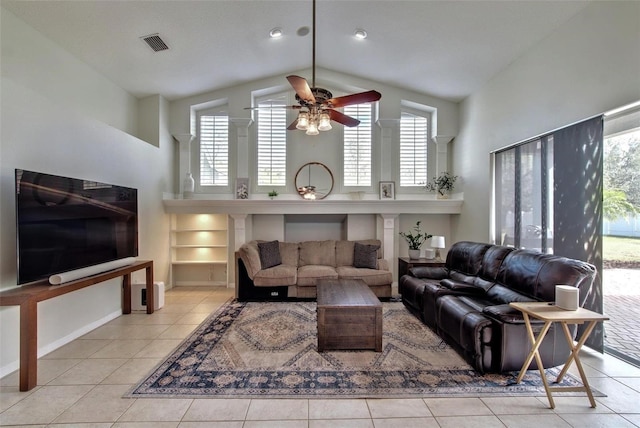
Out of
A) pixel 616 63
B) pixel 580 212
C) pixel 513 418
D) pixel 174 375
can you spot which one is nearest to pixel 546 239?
pixel 580 212

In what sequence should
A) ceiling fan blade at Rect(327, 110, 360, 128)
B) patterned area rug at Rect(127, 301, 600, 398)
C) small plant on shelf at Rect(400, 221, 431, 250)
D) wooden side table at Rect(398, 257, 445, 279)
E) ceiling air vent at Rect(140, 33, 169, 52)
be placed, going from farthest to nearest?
small plant on shelf at Rect(400, 221, 431, 250)
wooden side table at Rect(398, 257, 445, 279)
ceiling air vent at Rect(140, 33, 169, 52)
ceiling fan blade at Rect(327, 110, 360, 128)
patterned area rug at Rect(127, 301, 600, 398)

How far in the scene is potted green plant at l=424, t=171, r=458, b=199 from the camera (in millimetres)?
5633

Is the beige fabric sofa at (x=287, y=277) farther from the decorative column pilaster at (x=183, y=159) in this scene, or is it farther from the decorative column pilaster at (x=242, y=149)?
the decorative column pilaster at (x=183, y=159)

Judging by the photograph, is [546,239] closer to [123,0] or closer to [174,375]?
[174,375]

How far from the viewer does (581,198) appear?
296cm

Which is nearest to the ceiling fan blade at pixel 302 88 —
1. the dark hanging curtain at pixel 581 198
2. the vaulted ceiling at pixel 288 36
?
the vaulted ceiling at pixel 288 36

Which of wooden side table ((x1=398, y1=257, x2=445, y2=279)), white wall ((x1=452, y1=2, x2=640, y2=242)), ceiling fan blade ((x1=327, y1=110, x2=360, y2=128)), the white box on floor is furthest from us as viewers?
wooden side table ((x1=398, y1=257, x2=445, y2=279))

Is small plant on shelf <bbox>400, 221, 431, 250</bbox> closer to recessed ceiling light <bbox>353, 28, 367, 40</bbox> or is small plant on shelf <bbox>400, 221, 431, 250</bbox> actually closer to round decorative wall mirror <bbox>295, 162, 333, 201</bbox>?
round decorative wall mirror <bbox>295, 162, 333, 201</bbox>

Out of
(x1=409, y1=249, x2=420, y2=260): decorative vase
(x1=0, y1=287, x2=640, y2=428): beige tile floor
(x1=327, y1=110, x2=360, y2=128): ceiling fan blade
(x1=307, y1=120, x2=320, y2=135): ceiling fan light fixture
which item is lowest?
(x1=0, y1=287, x2=640, y2=428): beige tile floor

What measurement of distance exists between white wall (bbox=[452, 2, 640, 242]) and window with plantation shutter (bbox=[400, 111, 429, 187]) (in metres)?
0.74

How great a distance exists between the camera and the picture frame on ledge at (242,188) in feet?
17.9

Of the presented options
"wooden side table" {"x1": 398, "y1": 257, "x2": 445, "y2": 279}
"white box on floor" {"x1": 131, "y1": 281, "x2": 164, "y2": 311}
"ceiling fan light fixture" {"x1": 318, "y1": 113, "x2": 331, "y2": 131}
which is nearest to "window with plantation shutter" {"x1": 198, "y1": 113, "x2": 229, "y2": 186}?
"white box on floor" {"x1": 131, "y1": 281, "x2": 164, "y2": 311}

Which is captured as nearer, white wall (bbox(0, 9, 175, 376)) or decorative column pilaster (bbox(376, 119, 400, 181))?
white wall (bbox(0, 9, 175, 376))

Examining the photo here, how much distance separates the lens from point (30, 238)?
2.53m
